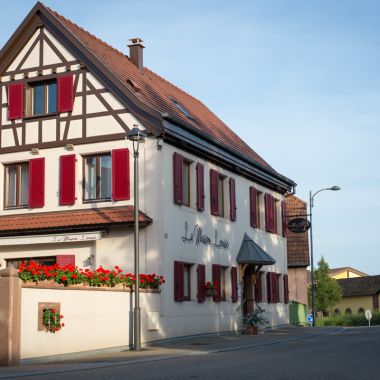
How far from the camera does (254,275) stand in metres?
31.5

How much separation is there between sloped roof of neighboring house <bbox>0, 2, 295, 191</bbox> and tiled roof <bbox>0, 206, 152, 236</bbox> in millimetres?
2926

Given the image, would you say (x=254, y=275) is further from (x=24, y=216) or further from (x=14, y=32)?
(x=14, y=32)

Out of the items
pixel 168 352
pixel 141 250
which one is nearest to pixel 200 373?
pixel 168 352

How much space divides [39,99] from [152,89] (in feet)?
13.4

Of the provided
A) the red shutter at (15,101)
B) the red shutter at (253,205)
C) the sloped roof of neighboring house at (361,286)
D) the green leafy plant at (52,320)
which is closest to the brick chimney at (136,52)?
the red shutter at (15,101)

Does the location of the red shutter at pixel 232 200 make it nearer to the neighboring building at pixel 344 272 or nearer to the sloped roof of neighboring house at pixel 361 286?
the sloped roof of neighboring house at pixel 361 286

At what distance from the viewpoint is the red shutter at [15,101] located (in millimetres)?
27828

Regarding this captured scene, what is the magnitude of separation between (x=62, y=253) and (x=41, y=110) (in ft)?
17.2

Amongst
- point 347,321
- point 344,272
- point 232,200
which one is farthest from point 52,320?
point 344,272

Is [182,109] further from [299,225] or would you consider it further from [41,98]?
[299,225]

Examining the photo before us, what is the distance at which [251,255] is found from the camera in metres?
30.8

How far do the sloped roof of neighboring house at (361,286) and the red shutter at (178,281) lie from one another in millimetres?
74737

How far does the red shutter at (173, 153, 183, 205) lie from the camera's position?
2569cm

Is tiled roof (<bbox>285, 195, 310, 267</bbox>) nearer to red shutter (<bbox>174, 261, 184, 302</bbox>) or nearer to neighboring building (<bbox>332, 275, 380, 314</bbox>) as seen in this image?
red shutter (<bbox>174, 261, 184, 302</bbox>)
